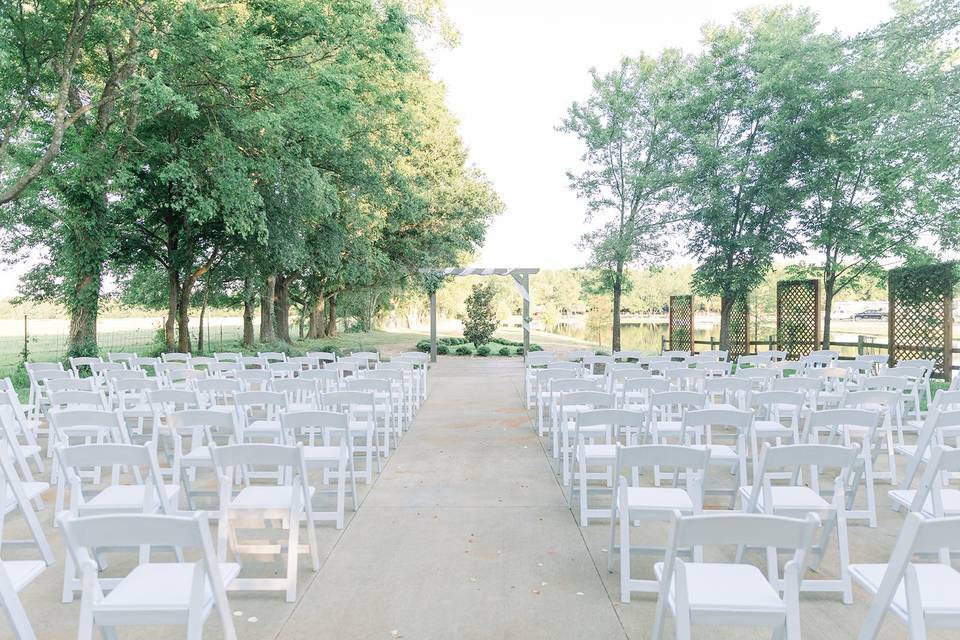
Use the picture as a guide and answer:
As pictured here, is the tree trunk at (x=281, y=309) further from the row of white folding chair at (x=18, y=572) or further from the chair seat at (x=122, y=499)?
the chair seat at (x=122, y=499)

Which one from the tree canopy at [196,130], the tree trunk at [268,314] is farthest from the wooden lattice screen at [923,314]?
the tree trunk at [268,314]

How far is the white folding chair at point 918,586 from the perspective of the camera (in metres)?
1.96

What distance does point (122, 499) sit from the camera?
3.61 metres

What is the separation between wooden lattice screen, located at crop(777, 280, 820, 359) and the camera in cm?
1661

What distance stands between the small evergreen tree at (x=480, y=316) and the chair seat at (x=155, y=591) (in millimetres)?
20215

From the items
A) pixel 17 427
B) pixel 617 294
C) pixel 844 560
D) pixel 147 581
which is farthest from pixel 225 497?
pixel 617 294

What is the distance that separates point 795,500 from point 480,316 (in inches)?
771

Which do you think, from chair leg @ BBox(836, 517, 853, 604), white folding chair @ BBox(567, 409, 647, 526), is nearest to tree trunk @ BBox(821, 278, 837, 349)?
white folding chair @ BBox(567, 409, 647, 526)

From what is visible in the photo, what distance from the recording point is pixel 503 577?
3596 mm

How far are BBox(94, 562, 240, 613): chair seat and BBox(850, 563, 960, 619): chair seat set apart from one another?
263cm

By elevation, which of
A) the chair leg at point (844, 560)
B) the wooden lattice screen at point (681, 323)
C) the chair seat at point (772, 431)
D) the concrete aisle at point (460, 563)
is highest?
the wooden lattice screen at point (681, 323)

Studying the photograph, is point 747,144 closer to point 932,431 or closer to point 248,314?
point 932,431

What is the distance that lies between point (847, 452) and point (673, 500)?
3.18 feet

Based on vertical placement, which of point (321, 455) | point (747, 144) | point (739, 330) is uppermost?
point (747, 144)
